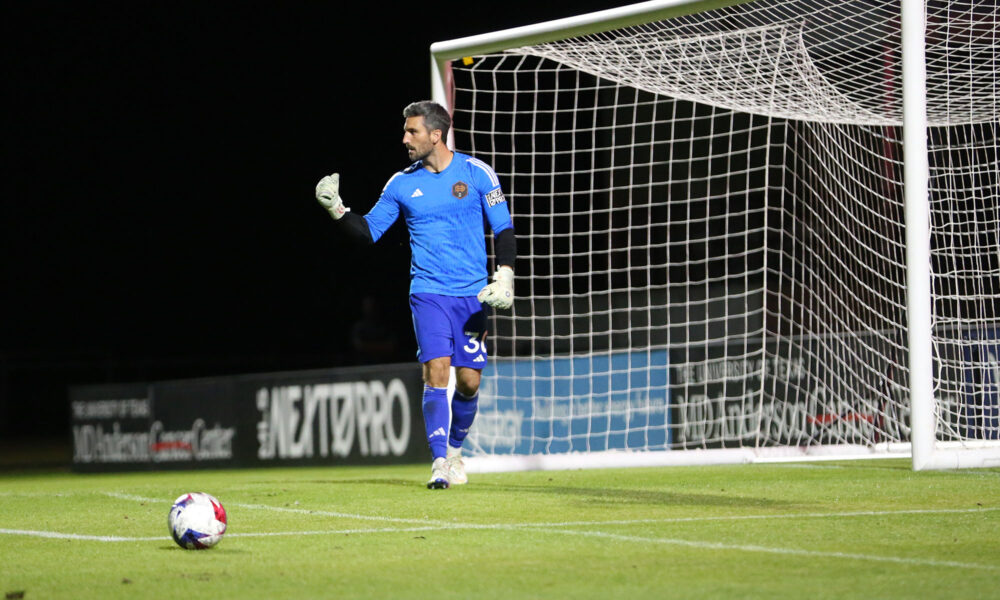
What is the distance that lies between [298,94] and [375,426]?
11.6 meters

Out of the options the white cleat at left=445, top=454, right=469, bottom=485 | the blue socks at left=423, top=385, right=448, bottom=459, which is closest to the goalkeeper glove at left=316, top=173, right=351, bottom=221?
the blue socks at left=423, top=385, right=448, bottom=459

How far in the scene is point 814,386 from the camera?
31.9ft

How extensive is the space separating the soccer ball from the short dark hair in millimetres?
3124

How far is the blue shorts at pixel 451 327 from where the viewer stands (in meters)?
6.87

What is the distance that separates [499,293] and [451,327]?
0.44 metres

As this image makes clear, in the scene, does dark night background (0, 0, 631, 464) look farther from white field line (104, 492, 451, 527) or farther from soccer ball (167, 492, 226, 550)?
soccer ball (167, 492, 226, 550)

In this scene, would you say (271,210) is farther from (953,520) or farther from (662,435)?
(953,520)

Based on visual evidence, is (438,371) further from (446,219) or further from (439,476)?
(446,219)

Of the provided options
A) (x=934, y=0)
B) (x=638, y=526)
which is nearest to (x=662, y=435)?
(x=934, y=0)

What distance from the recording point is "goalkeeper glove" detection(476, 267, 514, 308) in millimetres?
6578

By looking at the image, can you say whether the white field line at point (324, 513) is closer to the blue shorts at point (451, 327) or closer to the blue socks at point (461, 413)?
the blue shorts at point (451, 327)

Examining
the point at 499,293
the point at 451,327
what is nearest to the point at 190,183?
the point at 451,327

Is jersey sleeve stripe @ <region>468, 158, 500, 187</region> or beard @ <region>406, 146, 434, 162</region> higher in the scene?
beard @ <region>406, 146, 434, 162</region>

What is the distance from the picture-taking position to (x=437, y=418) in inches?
277
